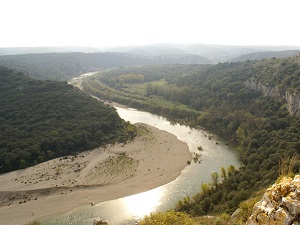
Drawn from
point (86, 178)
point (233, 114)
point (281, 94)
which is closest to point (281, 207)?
point (86, 178)

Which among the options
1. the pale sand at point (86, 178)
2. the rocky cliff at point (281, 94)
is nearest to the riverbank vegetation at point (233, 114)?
the rocky cliff at point (281, 94)

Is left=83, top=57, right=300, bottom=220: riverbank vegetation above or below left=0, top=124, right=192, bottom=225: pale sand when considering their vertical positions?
above

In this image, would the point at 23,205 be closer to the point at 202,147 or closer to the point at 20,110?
the point at 20,110

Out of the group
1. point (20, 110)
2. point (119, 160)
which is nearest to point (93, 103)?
point (20, 110)

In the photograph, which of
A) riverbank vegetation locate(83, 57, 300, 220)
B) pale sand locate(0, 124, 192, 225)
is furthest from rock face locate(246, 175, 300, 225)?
pale sand locate(0, 124, 192, 225)

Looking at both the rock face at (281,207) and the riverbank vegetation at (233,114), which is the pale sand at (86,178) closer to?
the riverbank vegetation at (233,114)

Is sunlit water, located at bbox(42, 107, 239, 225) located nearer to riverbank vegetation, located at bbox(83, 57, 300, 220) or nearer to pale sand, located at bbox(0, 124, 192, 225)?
pale sand, located at bbox(0, 124, 192, 225)
